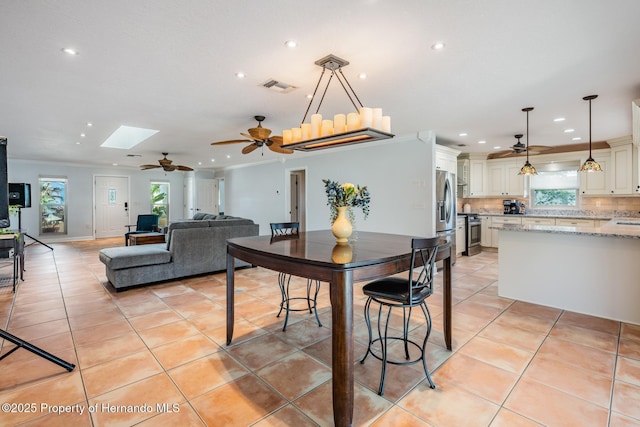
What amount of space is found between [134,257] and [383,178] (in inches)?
160

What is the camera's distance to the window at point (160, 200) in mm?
10738

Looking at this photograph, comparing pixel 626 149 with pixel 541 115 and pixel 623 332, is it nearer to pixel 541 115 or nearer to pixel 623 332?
pixel 541 115

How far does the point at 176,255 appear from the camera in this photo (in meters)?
4.51

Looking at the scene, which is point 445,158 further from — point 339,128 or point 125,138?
point 125,138

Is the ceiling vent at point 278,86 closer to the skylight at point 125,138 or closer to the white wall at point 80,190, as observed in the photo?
the skylight at point 125,138

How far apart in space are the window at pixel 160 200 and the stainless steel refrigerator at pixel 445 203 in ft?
30.7

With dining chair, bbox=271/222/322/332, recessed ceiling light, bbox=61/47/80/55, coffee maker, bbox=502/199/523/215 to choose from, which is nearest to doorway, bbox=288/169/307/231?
coffee maker, bbox=502/199/523/215

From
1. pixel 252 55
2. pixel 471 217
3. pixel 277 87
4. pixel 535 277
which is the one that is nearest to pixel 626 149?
pixel 471 217

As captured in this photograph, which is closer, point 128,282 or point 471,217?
point 128,282

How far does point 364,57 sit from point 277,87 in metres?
1.00

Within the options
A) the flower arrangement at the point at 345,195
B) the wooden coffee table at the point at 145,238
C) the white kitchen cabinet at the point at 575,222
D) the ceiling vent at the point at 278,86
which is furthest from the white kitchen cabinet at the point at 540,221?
the wooden coffee table at the point at 145,238

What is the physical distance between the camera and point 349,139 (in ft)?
8.80

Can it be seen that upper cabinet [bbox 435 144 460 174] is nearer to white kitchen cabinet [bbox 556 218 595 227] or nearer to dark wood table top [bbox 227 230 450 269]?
white kitchen cabinet [bbox 556 218 595 227]

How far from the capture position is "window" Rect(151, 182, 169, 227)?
10.7 metres
